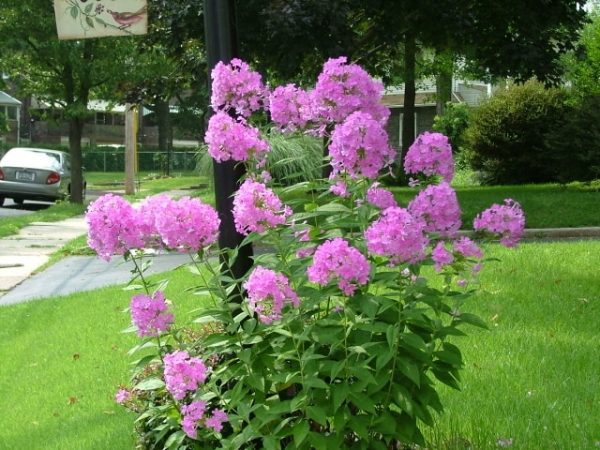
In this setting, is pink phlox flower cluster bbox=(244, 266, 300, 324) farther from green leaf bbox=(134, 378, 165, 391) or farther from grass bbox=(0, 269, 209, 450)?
grass bbox=(0, 269, 209, 450)

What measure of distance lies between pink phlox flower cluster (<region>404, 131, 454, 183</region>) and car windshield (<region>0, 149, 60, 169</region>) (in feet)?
69.1

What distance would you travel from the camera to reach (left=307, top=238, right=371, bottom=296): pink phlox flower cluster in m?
2.50

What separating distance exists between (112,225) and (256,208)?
500mm

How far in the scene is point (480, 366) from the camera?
4879 millimetres

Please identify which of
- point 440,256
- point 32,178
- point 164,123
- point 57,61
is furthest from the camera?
point 164,123

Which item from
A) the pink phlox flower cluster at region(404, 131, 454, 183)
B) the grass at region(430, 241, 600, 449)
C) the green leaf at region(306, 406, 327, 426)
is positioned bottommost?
the grass at region(430, 241, 600, 449)

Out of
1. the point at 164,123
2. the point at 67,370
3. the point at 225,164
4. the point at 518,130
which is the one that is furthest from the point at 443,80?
the point at 164,123

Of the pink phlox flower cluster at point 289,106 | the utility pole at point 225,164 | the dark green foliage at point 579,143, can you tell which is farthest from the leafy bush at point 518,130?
the pink phlox flower cluster at point 289,106

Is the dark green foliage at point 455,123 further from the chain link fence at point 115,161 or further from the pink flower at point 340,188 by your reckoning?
the pink flower at point 340,188

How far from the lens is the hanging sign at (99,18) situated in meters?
4.47

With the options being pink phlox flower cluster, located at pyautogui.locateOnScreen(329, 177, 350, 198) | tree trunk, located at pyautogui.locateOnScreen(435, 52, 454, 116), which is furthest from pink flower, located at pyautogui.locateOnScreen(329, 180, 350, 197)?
tree trunk, located at pyautogui.locateOnScreen(435, 52, 454, 116)

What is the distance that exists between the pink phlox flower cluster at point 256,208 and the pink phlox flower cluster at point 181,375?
510 mm

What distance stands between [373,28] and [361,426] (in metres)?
13.6

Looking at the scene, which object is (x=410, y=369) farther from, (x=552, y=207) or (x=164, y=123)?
(x=164, y=123)
